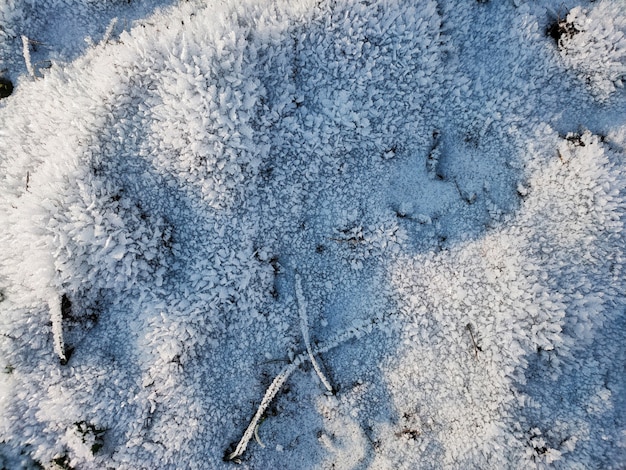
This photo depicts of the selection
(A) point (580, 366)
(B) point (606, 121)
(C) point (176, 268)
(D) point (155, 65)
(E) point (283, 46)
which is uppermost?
(D) point (155, 65)

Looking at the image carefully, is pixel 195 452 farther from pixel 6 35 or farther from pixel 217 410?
pixel 6 35

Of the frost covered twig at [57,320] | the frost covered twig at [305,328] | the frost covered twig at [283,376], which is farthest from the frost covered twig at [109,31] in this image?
the frost covered twig at [283,376]

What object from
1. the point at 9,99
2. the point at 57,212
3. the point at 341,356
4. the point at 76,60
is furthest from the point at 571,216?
the point at 9,99

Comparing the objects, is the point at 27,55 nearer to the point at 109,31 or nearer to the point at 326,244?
the point at 109,31

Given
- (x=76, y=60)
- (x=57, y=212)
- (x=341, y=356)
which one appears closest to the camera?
(x=57, y=212)

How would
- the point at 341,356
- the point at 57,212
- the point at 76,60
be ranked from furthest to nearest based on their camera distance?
the point at 76,60 → the point at 341,356 → the point at 57,212

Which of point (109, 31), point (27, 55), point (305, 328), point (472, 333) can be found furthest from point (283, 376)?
point (27, 55)
